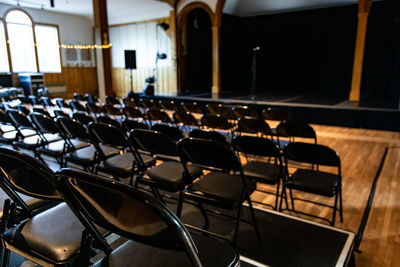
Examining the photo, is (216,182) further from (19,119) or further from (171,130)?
(19,119)

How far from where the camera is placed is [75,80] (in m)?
15.2

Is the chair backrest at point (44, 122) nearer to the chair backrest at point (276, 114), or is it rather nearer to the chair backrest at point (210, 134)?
the chair backrest at point (210, 134)

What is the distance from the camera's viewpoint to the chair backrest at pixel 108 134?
2549 millimetres

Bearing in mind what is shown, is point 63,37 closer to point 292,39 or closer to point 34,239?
point 292,39

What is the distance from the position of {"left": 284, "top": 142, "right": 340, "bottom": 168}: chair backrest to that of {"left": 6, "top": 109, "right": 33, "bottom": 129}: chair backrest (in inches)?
124

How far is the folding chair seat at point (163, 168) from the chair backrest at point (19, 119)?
198 cm

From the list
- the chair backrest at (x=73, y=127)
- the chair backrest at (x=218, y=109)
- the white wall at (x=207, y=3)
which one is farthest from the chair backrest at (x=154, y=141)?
the white wall at (x=207, y=3)

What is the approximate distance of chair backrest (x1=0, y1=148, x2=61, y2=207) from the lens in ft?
4.43

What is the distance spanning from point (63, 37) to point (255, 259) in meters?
15.4

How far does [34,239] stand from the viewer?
4.55 ft

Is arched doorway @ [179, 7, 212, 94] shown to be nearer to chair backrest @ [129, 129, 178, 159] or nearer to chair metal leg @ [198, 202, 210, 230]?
chair backrest @ [129, 129, 178, 159]

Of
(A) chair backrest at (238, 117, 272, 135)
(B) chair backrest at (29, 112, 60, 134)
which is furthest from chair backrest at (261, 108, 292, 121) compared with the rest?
(B) chair backrest at (29, 112, 60, 134)

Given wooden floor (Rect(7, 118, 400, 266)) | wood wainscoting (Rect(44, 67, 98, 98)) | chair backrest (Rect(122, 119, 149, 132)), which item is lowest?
wooden floor (Rect(7, 118, 400, 266))

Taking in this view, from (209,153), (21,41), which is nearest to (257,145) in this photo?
(209,153)
